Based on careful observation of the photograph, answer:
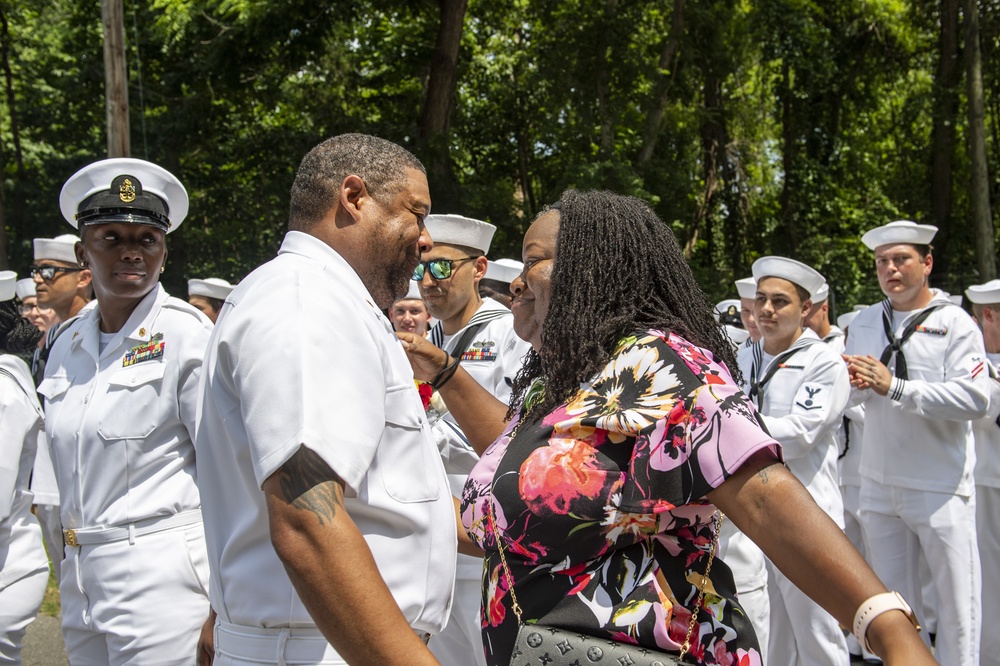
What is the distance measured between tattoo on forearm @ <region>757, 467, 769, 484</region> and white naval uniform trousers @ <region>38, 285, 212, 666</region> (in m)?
1.99

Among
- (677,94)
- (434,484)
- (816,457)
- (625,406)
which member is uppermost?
(677,94)

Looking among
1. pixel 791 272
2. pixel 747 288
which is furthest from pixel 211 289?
pixel 791 272

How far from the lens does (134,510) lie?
319cm

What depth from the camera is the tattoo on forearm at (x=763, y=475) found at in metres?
1.97

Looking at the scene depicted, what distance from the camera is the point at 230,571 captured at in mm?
2041

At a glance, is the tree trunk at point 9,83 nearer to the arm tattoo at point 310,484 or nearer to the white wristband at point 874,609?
the arm tattoo at point 310,484

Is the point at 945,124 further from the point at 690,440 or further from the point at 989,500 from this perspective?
the point at 690,440

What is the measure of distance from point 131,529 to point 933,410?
4.45 m

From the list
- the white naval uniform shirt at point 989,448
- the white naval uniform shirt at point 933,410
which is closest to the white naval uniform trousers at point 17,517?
the white naval uniform shirt at point 933,410

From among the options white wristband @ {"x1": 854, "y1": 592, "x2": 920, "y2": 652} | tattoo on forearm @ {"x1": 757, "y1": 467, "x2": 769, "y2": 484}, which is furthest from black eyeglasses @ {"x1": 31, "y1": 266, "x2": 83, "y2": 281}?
white wristband @ {"x1": 854, "y1": 592, "x2": 920, "y2": 652}

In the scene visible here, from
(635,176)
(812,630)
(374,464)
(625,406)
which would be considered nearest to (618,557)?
(625,406)

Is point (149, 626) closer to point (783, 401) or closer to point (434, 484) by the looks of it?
point (434, 484)

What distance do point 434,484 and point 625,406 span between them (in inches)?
17.7

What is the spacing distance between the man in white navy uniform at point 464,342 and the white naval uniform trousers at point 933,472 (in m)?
2.37
